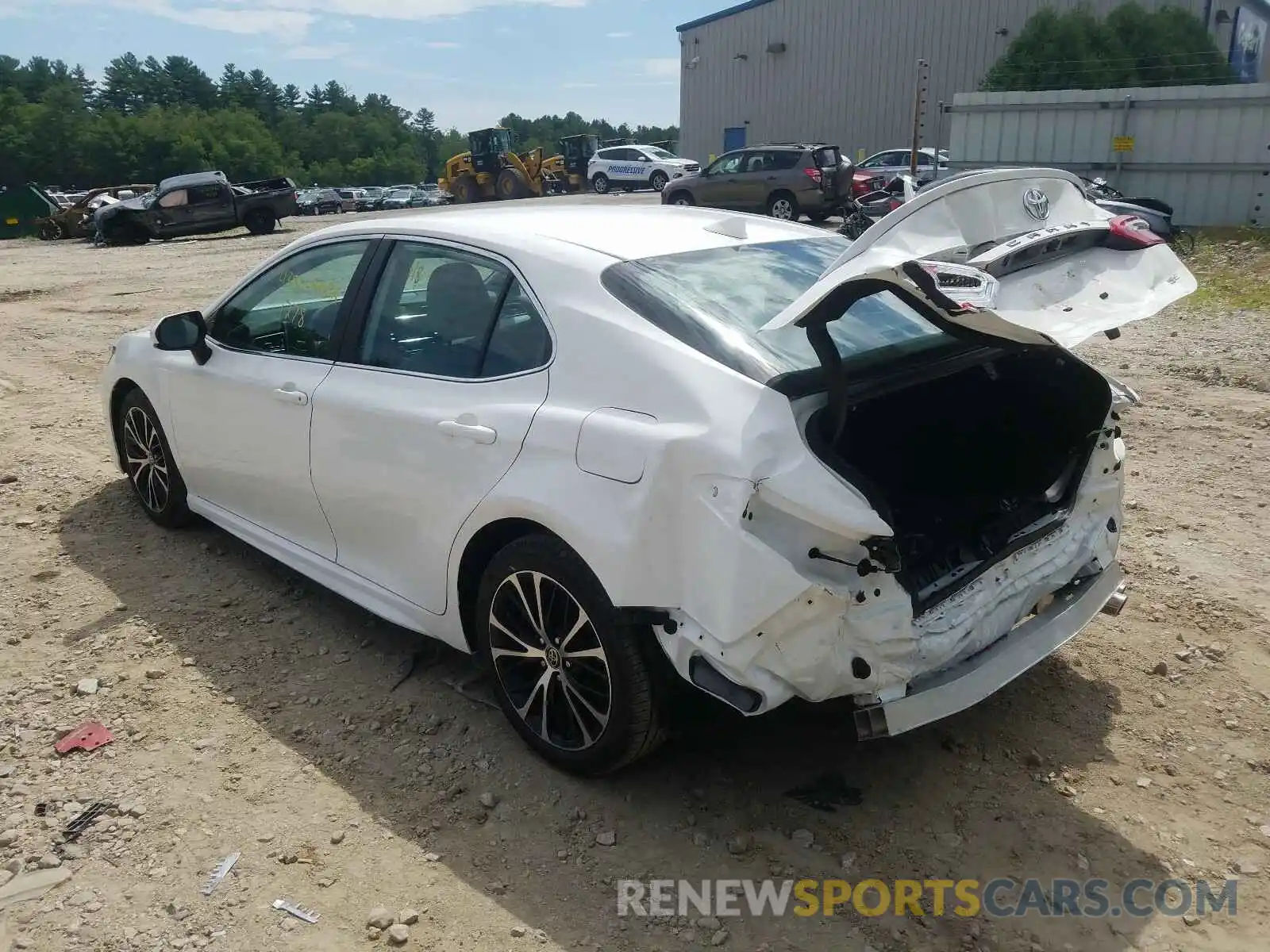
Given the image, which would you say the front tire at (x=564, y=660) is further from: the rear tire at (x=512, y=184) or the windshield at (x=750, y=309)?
the rear tire at (x=512, y=184)

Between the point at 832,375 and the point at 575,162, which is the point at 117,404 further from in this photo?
the point at 575,162

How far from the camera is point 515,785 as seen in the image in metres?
3.09

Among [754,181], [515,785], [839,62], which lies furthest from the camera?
[839,62]

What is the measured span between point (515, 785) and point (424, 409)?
1228 millimetres

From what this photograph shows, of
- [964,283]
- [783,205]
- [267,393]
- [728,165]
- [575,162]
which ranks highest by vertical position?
[575,162]

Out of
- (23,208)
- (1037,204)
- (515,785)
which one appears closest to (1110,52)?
(1037,204)

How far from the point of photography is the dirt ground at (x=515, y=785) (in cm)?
257

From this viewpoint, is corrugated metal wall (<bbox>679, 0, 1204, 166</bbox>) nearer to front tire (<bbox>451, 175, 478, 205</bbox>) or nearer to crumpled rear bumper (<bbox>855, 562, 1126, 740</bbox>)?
front tire (<bbox>451, 175, 478, 205</bbox>)

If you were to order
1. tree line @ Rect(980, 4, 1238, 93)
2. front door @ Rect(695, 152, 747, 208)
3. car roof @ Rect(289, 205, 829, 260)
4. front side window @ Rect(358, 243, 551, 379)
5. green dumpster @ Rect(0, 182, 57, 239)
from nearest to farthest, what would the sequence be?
front side window @ Rect(358, 243, 551, 379) → car roof @ Rect(289, 205, 829, 260) → front door @ Rect(695, 152, 747, 208) → tree line @ Rect(980, 4, 1238, 93) → green dumpster @ Rect(0, 182, 57, 239)

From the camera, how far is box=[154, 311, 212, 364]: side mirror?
167 inches

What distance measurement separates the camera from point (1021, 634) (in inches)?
117

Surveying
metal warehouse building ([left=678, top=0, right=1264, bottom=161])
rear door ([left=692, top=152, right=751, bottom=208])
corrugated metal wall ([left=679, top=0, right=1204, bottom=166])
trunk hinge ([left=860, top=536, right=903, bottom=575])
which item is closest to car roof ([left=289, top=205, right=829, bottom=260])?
trunk hinge ([left=860, top=536, right=903, bottom=575])

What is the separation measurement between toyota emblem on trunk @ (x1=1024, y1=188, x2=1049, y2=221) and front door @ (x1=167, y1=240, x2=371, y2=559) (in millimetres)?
2308

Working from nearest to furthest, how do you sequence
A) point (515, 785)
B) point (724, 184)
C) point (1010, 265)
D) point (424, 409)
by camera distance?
point (1010, 265), point (515, 785), point (424, 409), point (724, 184)
